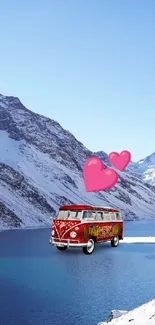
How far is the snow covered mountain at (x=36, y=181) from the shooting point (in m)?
109

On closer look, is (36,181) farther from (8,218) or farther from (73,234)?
(73,234)

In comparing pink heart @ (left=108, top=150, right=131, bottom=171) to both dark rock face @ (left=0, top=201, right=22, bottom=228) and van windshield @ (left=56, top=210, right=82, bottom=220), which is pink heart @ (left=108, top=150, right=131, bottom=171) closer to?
van windshield @ (left=56, top=210, right=82, bottom=220)

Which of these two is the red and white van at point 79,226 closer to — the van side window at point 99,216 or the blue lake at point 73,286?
the van side window at point 99,216

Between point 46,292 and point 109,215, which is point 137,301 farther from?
point 109,215

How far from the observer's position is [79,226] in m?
25.3

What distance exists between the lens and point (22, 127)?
19312 cm

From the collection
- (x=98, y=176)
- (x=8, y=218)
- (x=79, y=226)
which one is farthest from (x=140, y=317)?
(x=8, y=218)

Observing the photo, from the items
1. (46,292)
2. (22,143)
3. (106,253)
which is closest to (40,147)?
(22,143)

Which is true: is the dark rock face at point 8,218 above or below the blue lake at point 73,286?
above

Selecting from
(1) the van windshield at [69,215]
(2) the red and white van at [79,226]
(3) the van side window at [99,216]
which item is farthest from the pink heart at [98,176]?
(1) the van windshield at [69,215]

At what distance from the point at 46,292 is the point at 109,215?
9.20 m

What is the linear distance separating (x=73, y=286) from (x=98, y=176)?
931 cm

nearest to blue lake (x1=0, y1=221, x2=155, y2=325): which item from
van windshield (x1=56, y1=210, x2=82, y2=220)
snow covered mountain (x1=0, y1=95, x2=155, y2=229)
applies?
van windshield (x1=56, y1=210, x2=82, y2=220)

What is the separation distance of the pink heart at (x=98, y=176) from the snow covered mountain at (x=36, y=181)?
58.4 m
